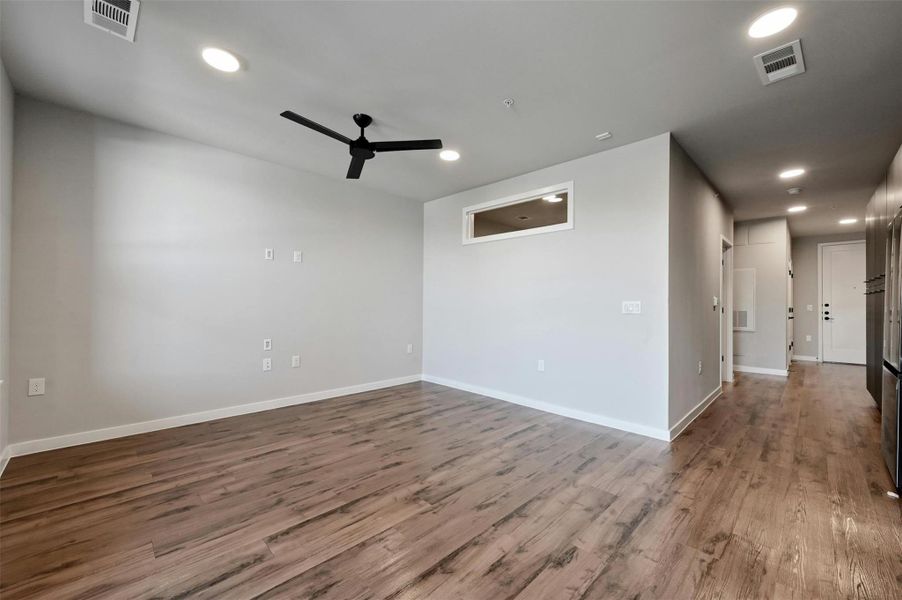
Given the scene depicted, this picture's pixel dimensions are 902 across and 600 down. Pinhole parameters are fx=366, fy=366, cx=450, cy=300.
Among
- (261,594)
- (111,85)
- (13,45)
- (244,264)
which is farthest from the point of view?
(244,264)

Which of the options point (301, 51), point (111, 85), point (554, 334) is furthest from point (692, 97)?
point (111, 85)

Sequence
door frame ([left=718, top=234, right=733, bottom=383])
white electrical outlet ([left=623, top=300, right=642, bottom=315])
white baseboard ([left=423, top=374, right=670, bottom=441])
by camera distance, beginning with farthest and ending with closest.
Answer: door frame ([left=718, top=234, right=733, bottom=383])
white electrical outlet ([left=623, top=300, right=642, bottom=315])
white baseboard ([left=423, top=374, right=670, bottom=441])

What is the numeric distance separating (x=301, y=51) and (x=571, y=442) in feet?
11.4

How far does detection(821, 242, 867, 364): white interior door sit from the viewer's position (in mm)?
7102

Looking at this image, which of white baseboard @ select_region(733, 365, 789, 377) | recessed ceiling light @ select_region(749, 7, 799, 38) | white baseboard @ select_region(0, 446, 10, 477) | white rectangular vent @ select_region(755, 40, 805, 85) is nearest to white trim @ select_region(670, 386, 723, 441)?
white baseboard @ select_region(733, 365, 789, 377)

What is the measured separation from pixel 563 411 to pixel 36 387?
4.57m

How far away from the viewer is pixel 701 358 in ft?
13.6

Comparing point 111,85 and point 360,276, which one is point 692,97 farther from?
point 111,85

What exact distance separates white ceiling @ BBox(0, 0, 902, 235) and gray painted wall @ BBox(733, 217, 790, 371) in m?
2.64

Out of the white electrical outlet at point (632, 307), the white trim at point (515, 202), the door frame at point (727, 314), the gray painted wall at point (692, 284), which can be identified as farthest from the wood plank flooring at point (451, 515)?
the door frame at point (727, 314)

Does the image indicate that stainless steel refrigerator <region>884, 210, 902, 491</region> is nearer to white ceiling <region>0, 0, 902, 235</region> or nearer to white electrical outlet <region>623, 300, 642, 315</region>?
white ceiling <region>0, 0, 902, 235</region>

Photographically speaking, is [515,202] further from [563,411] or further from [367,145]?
[563,411]

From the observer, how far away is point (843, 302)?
7238 millimetres

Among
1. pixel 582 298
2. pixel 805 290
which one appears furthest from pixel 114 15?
pixel 805 290
